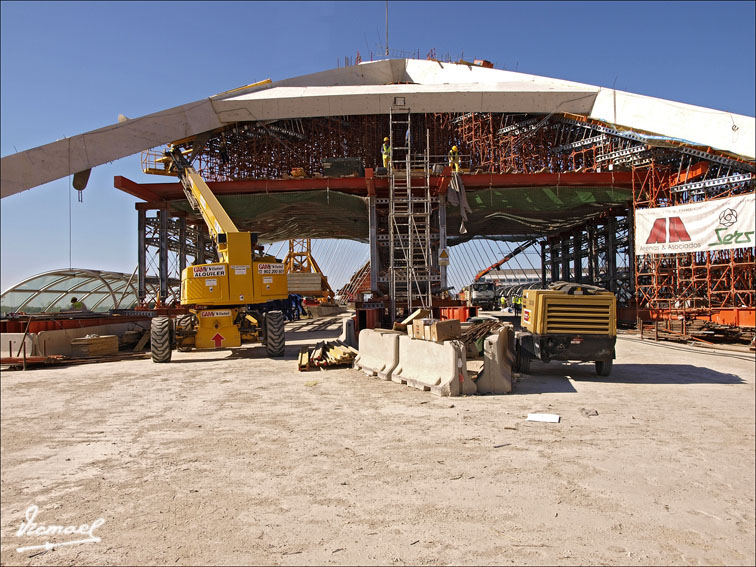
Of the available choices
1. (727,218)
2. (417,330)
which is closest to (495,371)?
(417,330)

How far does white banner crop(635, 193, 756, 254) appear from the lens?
11.7m

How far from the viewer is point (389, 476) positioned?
4719 mm

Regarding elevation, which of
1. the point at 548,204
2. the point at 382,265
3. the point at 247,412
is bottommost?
the point at 247,412

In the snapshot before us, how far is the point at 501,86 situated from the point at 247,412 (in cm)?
2263

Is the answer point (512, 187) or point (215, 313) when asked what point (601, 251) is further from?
point (215, 313)

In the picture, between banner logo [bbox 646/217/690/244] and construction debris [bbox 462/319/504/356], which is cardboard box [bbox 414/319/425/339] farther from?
banner logo [bbox 646/217/690/244]

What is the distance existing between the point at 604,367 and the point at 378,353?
16.4 ft

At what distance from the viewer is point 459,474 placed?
4.72m

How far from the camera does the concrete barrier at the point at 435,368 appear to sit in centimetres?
834

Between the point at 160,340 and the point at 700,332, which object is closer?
the point at 160,340

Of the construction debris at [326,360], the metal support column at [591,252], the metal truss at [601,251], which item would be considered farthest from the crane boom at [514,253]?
the construction debris at [326,360]

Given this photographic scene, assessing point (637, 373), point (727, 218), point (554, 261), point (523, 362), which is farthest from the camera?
point (554, 261)

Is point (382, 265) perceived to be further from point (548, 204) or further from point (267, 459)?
point (267, 459)

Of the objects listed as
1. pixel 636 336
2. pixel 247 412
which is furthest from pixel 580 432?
pixel 636 336
